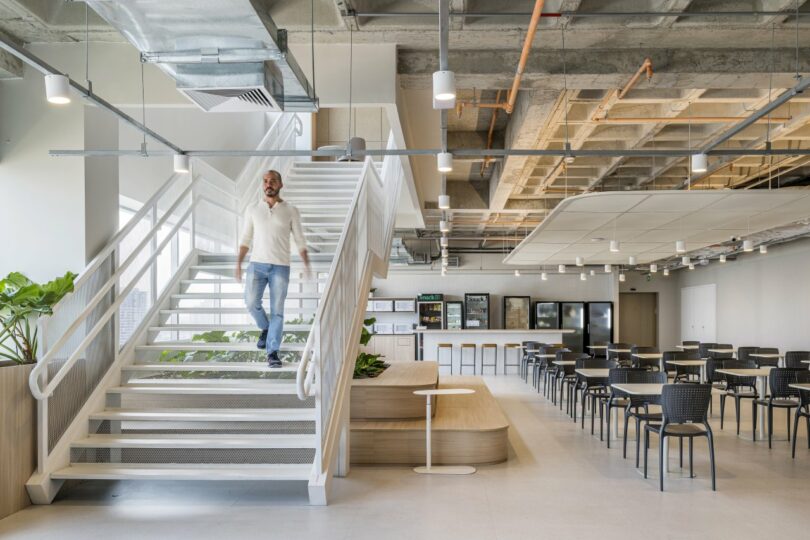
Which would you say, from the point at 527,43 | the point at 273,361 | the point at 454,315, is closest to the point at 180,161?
the point at 273,361

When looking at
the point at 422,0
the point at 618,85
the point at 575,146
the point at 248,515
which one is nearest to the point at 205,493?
the point at 248,515

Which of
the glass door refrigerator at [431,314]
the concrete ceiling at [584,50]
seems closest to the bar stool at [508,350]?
the glass door refrigerator at [431,314]

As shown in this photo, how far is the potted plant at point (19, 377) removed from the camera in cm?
471

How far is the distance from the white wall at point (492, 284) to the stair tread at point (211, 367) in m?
14.0

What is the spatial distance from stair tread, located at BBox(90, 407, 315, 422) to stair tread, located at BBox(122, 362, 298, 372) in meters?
0.38

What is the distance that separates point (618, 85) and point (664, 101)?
864 millimetres

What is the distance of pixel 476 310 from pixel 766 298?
7496 millimetres

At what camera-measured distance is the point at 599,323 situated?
20.5 m

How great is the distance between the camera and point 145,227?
7.66 m

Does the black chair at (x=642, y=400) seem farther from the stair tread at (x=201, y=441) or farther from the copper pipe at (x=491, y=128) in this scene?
the copper pipe at (x=491, y=128)

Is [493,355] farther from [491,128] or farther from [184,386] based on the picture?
[184,386]

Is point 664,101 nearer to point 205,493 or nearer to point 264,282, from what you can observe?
point 264,282

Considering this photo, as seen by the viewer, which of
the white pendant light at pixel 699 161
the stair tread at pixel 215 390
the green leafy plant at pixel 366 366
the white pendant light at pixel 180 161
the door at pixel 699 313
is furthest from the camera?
the door at pixel 699 313

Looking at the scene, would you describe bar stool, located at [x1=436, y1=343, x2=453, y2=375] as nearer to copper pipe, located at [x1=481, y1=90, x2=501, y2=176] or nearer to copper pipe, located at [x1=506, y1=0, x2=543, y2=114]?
copper pipe, located at [x1=481, y1=90, x2=501, y2=176]
